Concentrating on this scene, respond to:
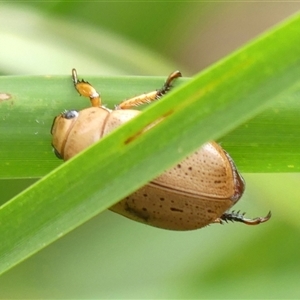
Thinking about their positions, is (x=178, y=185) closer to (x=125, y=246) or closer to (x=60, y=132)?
(x=60, y=132)

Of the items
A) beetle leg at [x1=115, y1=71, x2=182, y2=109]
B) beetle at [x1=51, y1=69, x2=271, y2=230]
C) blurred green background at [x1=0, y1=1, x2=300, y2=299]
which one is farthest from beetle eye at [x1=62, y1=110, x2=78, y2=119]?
blurred green background at [x1=0, y1=1, x2=300, y2=299]

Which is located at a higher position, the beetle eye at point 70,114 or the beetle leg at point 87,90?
the beetle leg at point 87,90

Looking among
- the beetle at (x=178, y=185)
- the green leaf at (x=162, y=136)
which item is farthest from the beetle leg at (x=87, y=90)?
the green leaf at (x=162, y=136)

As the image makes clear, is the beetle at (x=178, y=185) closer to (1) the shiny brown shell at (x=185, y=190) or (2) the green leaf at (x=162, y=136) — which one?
(1) the shiny brown shell at (x=185, y=190)

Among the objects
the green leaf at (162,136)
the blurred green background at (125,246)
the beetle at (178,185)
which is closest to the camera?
the green leaf at (162,136)

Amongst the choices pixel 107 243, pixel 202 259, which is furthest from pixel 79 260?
pixel 202 259

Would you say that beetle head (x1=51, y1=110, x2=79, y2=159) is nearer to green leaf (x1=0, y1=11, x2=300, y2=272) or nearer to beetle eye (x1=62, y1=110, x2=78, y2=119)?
beetle eye (x1=62, y1=110, x2=78, y2=119)
